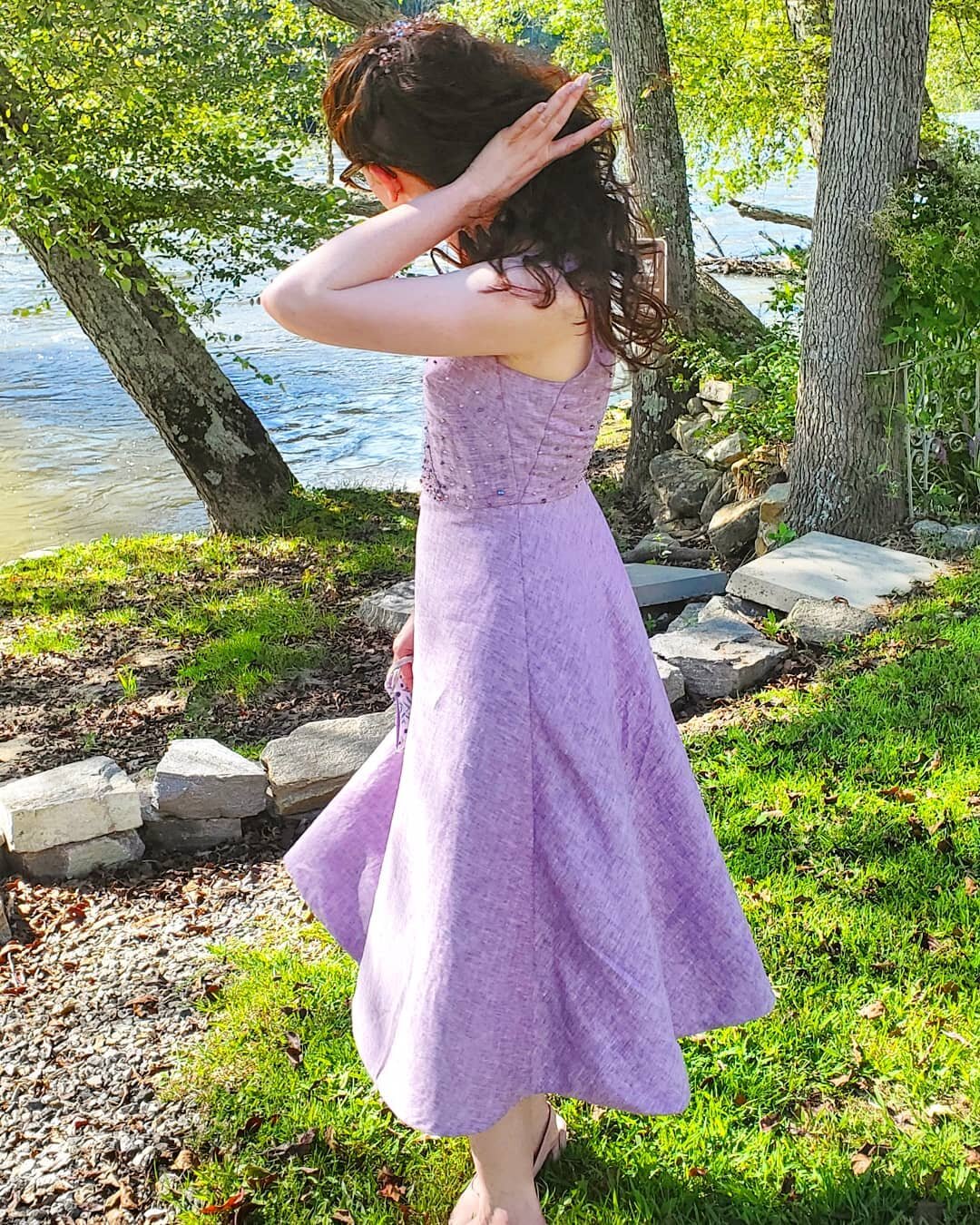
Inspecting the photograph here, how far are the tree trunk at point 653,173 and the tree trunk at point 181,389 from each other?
2.47 m

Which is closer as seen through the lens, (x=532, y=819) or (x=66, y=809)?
(x=532, y=819)

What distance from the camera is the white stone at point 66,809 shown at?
3.61 metres

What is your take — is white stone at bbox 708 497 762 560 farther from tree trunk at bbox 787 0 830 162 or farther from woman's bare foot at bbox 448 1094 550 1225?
woman's bare foot at bbox 448 1094 550 1225

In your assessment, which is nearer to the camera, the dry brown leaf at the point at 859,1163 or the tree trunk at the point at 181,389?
the dry brown leaf at the point at 859,1163

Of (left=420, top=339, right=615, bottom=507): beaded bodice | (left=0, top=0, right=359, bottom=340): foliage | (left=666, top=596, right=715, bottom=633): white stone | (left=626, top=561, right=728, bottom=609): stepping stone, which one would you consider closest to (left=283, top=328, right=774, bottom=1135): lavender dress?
(left=420, top=339, right=615, bottom=507): beaded bodice

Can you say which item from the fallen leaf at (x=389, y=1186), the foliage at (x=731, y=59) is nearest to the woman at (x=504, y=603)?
the fallen leaf at (x=389, y=1186)

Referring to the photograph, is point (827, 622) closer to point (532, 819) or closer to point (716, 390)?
point (716, 390)

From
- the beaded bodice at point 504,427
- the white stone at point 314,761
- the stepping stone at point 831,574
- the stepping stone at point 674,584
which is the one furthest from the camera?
the stepping stone at point 674,584

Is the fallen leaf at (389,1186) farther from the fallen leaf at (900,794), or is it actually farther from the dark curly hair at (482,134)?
the fallen leaf at (900,794)

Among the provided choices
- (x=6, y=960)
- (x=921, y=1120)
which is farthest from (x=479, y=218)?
(x=6, y=960)

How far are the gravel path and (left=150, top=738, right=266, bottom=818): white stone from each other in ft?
0.41

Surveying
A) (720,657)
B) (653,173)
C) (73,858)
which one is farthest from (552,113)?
(653,173)

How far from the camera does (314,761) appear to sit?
13.2 ft

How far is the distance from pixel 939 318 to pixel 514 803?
14.5 feet
